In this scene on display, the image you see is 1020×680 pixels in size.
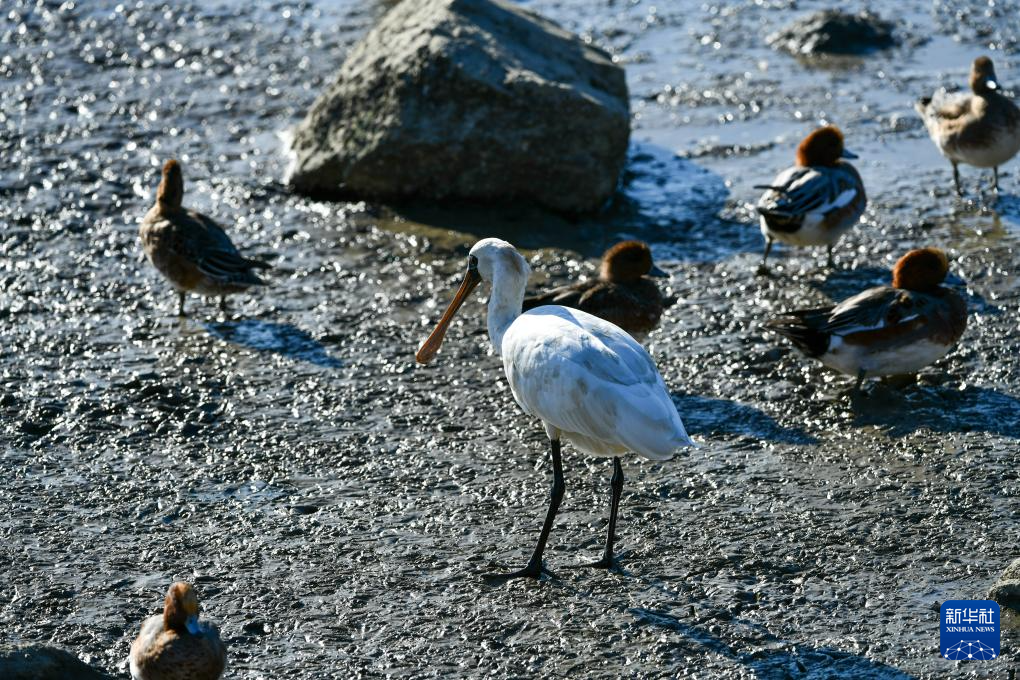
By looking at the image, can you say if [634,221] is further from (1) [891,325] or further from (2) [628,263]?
(1) [891,325]

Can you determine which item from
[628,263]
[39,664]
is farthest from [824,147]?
[39,664]

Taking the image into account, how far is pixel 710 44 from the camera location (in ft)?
44.0

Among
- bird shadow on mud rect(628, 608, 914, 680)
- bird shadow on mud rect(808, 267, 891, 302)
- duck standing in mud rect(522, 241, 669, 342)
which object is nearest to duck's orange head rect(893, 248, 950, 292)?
bird shadow on mud rect(808, 267, 891, 302)

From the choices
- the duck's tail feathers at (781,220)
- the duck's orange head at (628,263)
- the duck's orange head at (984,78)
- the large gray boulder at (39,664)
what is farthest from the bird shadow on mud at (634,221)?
the large gray boulder at (39,664)

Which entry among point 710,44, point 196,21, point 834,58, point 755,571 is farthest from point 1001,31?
point 755,571

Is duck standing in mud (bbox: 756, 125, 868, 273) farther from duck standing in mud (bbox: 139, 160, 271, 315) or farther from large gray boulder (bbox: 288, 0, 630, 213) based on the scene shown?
duck standing in mud (bbox: 139, 160, 271, 315)

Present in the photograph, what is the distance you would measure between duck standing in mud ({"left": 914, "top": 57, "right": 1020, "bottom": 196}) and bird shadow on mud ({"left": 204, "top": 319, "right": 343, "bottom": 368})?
4.91 m

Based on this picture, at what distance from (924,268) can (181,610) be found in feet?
15.1

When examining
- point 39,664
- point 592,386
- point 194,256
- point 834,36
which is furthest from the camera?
point 834,36

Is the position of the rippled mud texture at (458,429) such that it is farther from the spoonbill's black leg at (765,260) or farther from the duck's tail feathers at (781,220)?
the duck's tail feathers at (781,220)

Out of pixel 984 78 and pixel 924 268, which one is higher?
pixel 924 268

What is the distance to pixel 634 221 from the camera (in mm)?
10070

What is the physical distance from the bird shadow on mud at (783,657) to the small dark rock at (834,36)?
868 centimetres

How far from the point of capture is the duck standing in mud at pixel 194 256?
8.52m
